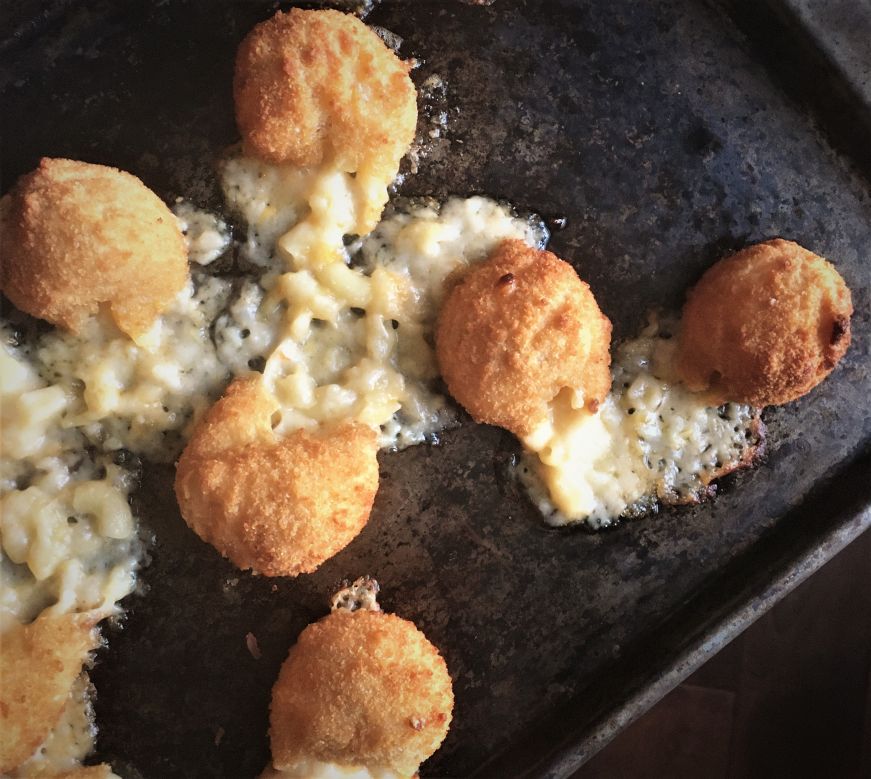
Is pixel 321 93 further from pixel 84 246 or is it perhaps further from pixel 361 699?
pixel 361 699

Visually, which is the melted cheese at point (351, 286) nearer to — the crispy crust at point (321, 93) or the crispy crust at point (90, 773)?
the crispy crust at point (321, 93)

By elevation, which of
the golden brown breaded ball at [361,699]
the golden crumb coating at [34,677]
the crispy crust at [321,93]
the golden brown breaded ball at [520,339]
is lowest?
the golden crumb coating at [34,677]

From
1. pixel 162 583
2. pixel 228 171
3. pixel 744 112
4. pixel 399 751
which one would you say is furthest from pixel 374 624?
pixel 744 112

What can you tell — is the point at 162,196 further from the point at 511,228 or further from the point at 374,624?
the point at 374,624

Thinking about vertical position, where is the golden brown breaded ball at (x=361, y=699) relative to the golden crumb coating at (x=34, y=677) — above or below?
above

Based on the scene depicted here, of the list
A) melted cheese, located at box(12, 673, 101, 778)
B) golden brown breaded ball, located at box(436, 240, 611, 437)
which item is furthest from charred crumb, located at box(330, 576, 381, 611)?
melted cheese, located at box(12, 673, 101, 778)

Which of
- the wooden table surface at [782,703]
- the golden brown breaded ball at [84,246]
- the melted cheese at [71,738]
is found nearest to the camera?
the golden brown breaded ball at [84,246]

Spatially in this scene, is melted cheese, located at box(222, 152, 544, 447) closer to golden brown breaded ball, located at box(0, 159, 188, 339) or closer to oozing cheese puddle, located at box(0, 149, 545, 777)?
oozing cheese puddle, located at box(0, 149, 545, 777)

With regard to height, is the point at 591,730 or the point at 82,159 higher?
the point at 82,159

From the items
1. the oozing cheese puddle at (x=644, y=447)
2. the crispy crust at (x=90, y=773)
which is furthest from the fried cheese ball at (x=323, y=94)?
the crispy crust at (x=90, y=773)
